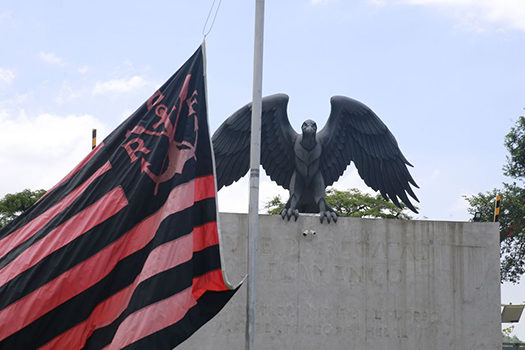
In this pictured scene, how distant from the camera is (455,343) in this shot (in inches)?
494

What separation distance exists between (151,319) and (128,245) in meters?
0.75

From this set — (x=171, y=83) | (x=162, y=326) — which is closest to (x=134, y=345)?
(x=162, y=326)

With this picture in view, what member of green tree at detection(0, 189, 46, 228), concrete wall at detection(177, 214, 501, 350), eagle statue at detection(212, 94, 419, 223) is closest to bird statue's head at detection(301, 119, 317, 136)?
eagle statue at detection(212, 94, 419, 223)

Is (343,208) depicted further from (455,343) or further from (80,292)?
(80,292)

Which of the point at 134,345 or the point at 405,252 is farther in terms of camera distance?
the point at 405,252

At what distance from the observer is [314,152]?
1315 centimetres

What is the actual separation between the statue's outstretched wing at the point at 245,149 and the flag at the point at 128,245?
23.3 feet

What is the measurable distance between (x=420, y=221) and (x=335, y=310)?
229cm

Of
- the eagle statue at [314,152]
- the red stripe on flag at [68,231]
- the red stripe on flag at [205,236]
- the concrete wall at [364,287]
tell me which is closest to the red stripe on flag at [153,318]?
the red stripe on flag at [205,236]

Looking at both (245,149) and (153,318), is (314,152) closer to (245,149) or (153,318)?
(245,149)

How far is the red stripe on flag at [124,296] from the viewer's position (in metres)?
5.46

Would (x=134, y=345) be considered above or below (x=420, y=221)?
below

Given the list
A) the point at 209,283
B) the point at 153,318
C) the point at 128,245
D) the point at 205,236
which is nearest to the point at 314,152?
the point at 205,236

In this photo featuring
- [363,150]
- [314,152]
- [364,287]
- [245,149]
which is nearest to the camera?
[364,287]
